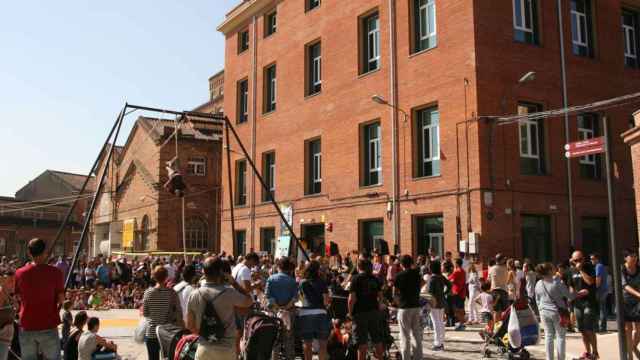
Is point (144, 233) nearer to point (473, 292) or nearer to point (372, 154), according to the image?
point (372, 154)

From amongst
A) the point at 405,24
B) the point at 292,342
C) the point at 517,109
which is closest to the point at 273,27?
the point at 405,24

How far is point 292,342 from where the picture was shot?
9.67m

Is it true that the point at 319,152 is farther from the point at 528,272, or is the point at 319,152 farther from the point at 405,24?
the point at 528,272

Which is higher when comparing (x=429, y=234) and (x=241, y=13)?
(x=241, y=13)

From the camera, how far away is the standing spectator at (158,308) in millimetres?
8266

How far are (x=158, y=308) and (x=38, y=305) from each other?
5.47ft

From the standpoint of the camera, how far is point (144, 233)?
144ft

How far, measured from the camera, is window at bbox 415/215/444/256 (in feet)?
67.8

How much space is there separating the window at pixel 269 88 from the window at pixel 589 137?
50.9 ft

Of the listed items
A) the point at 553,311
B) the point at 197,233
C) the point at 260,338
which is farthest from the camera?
the point at 197,233

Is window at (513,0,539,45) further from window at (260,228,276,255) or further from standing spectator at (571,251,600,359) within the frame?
window at (260,228,276,255)

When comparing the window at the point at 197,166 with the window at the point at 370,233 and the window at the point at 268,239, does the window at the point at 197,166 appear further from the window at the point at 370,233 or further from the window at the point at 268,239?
the window at the point at 370,233

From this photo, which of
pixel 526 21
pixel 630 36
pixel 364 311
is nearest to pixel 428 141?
pixel 526 21

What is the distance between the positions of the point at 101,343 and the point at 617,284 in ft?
23.2
